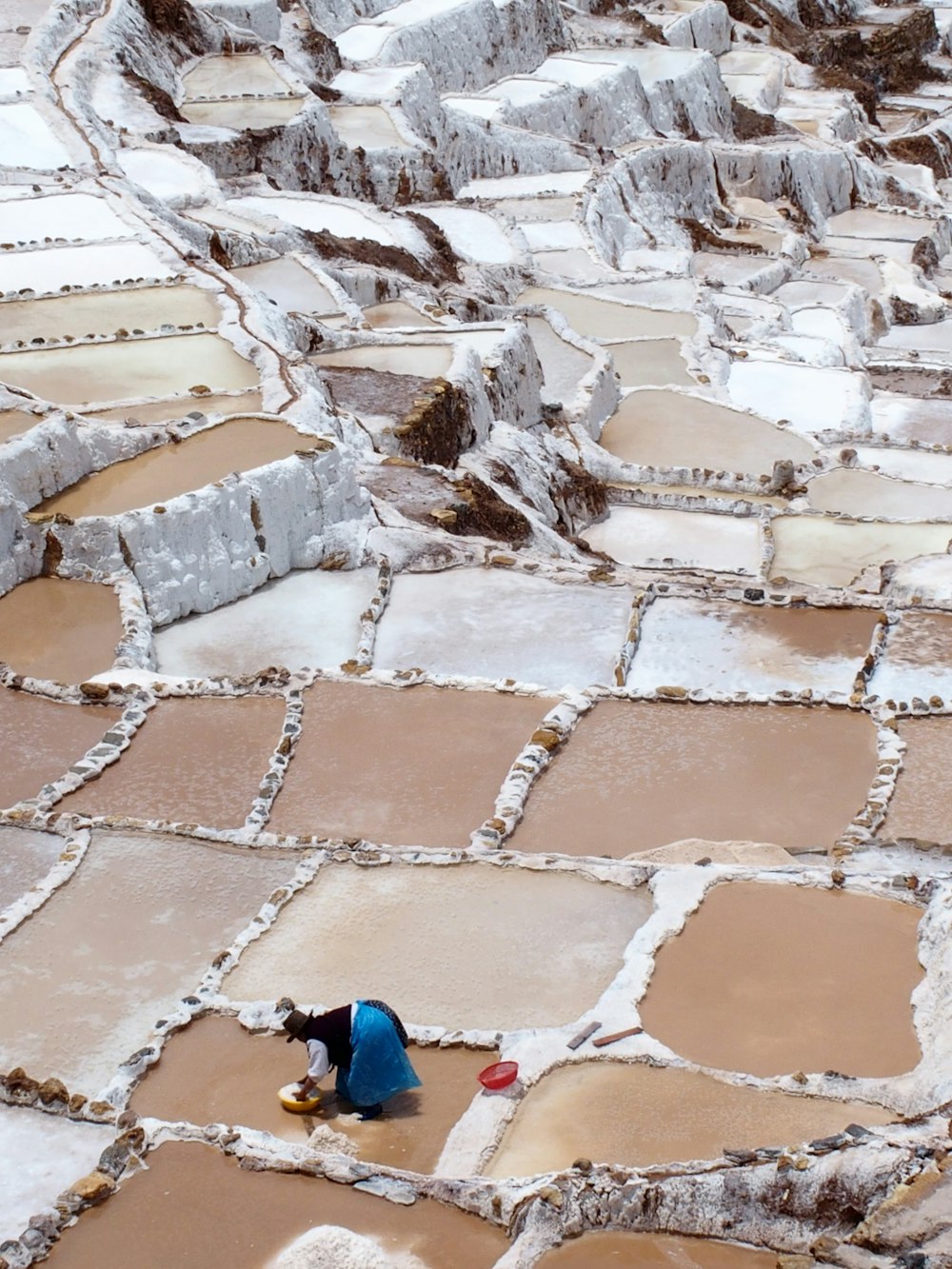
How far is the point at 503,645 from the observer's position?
1220 cm

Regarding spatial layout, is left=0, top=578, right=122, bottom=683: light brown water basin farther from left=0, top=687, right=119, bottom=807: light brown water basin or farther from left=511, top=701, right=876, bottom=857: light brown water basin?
left=511, top=701, right=876, bottom=857: light brown water basin

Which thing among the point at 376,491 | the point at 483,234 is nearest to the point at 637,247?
the point at 483,234

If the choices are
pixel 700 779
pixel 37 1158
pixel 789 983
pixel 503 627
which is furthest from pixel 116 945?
pixel 503 627

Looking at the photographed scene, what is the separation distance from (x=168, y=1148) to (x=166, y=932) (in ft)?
6.29

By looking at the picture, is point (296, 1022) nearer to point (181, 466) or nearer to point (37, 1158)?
point (37, 1158)

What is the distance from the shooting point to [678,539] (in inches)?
661

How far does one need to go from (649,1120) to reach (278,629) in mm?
6725

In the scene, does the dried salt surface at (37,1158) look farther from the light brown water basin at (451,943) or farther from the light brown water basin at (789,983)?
the light brown water basin at (789,983)

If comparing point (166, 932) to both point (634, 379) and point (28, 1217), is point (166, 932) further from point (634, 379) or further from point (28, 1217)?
point (634, 379)

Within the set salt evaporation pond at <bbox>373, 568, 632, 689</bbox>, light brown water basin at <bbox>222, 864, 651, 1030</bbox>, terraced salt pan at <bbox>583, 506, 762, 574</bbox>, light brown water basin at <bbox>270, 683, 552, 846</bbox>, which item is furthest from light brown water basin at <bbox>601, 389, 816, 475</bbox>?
light brown water basin at <bbox>222, 864, 651, 1030</bbox>

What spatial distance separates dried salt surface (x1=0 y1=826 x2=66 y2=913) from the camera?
9.02m

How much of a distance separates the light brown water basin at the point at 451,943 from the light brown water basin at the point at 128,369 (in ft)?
23.2

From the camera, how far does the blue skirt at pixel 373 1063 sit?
6879 millimetres

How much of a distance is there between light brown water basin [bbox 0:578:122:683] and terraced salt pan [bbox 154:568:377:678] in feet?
1.52
